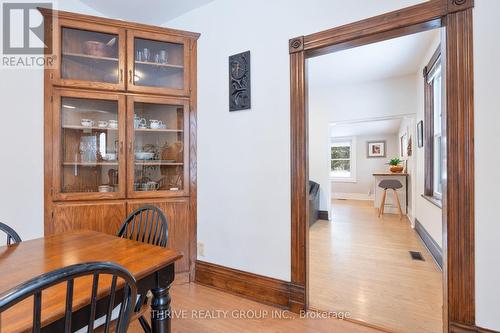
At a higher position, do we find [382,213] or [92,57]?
[92,57]

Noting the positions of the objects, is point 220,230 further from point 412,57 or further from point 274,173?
point 412,57

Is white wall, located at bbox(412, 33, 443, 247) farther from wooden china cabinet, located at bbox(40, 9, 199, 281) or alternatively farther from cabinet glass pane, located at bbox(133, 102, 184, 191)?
cabinet glass pane, located at bbox(133, 102, 184, 191)

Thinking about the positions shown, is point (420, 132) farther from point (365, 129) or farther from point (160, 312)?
point (160, 312)

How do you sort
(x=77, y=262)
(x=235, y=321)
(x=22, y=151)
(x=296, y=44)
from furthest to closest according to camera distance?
(x=22, y=151)
(x=296, y=44)
(x=235, y=321)
(x=77, y=262)

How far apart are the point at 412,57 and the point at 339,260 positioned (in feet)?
10.1

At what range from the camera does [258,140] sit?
2232 millimetres

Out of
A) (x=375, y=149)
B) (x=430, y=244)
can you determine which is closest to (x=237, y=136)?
(x=430, y=244)

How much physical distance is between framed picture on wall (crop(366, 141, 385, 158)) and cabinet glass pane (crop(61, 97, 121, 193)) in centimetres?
766

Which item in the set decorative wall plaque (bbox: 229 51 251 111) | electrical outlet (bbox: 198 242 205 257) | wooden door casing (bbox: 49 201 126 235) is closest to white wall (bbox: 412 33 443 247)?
decorative wall plaque (bbox: 229 51 251 111)

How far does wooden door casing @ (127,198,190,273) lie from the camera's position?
2.46m

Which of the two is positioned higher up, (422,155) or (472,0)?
(472,0)

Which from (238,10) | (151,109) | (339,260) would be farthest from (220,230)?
(238,10)

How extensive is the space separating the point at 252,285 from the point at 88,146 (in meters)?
2.00

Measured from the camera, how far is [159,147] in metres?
2.68
